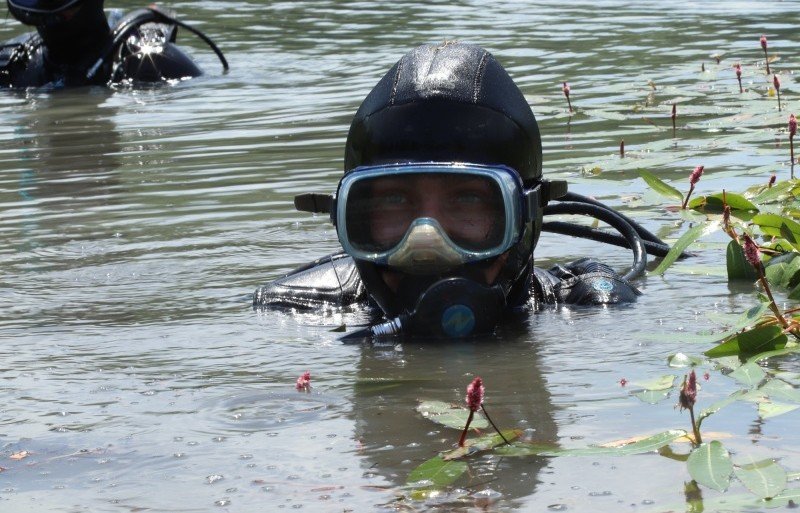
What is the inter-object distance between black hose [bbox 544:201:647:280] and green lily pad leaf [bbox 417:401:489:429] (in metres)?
1.57

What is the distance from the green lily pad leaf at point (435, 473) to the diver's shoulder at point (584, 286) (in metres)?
1.77

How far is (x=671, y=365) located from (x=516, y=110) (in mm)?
1006

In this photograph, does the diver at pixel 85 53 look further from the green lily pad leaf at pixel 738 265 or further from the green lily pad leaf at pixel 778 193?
the green lily pad leaf at pixel 738 265

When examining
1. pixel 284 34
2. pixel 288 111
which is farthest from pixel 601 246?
pixel 284 34

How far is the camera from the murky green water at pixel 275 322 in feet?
9.68

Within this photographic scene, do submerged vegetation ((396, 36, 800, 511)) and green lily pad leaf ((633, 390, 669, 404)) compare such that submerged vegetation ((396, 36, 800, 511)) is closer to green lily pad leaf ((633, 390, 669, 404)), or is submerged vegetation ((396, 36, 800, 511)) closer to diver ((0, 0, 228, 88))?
green lily pad leaf ((633, 390, 669, 404))

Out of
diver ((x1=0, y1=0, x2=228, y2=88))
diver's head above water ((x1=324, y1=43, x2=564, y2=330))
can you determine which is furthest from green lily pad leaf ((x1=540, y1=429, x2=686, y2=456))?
diver ((x1=0, y1=0, x2=228, y2=88))

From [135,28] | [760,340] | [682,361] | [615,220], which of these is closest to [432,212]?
[682,361]

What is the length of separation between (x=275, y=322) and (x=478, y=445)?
64.3 inches

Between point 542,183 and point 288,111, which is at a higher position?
point 542,183

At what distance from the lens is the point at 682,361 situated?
366 cm

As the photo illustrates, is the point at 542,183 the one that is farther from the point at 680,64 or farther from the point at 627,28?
the point at 627,28

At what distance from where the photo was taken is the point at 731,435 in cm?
304

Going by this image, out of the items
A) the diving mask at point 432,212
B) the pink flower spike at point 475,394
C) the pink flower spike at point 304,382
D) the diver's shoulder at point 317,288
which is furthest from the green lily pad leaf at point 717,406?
the diver's shoulder at point 317,288
